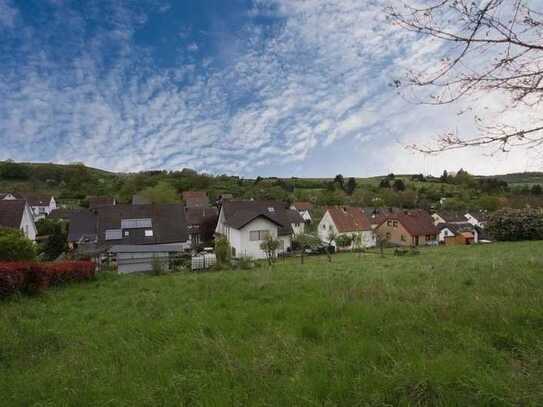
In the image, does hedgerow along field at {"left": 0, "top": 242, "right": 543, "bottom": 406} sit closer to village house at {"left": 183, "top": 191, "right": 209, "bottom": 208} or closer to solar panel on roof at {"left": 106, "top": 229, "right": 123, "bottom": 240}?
solar panel on roof at {"left": 106, "top": 229, "right": 123, "bottom": 240}

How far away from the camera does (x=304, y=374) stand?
2955 millimetres

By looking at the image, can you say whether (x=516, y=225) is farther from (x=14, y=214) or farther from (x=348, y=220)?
(x=14, y=214)

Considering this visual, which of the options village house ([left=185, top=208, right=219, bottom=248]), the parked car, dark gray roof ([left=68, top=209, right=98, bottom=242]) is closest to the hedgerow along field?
the parked car

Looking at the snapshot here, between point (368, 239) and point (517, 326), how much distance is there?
147ft

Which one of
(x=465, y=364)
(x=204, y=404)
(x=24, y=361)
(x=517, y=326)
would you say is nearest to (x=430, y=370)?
(x=465, y=364)

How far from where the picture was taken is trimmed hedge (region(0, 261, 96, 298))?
8609mm

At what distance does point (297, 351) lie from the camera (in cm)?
348

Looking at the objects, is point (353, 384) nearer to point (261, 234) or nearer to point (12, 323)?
point (12, 323)

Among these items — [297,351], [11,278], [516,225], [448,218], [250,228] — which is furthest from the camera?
[448,218]

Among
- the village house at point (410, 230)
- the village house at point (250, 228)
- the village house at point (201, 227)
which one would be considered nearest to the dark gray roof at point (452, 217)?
the village house at point (410, 230)

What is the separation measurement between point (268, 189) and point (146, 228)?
51.0 meters

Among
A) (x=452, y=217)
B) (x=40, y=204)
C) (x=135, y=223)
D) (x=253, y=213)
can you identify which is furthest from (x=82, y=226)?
Result: (x=452, y=217)

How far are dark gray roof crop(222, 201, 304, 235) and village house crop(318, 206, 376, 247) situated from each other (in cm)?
962

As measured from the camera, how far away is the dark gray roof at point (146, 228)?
28.3 meters
